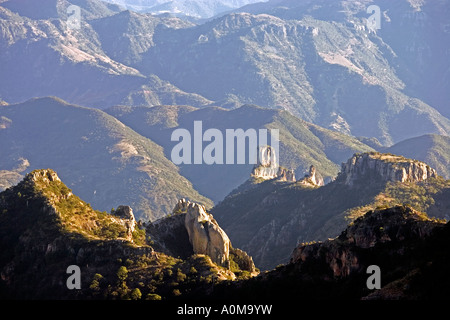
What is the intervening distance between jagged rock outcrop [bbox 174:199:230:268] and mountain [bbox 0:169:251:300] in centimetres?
394

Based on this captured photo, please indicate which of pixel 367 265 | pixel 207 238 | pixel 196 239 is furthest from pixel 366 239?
pixel 196 239

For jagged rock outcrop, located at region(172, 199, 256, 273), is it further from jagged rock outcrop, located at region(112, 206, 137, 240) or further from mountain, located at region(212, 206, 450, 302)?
mountain, located at region(212, 206, 450, 302)

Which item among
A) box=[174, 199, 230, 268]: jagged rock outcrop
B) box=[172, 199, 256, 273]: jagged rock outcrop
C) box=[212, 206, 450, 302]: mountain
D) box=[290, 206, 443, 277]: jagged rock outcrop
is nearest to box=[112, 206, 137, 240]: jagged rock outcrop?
box=[172, 199, 256, 273]: jagged rock outcrop

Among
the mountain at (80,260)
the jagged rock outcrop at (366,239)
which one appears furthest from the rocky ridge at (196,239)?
the jagged rock outcrop at (366,239)

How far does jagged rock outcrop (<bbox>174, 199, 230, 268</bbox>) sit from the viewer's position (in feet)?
407

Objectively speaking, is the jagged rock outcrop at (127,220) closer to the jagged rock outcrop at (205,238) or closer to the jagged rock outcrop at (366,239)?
the jagged rock outcrop at (205,238)

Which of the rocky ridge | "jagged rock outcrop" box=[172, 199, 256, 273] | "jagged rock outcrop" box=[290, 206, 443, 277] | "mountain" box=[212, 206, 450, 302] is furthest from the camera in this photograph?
the rocky ridge

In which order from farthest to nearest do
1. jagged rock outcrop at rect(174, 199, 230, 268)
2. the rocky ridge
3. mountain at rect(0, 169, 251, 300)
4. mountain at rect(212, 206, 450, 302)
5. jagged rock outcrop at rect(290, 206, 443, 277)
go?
the rocky ridge → jagged rock outcrop at rect(174, 199, 230, 268) → mountain at rect(0, 169, 251, 300) → jagged rock outcrop at rect(290, 206, 443, 277) → mountain at rect(212, 206, 450, 302)

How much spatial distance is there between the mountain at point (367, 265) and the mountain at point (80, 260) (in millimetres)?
8951

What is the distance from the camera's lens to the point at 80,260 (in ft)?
368

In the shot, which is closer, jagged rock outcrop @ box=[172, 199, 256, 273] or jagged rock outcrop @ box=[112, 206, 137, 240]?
jagged rock outcrop @ box=[172, 199, 256, 273]

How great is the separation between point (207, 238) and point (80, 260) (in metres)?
22.8
